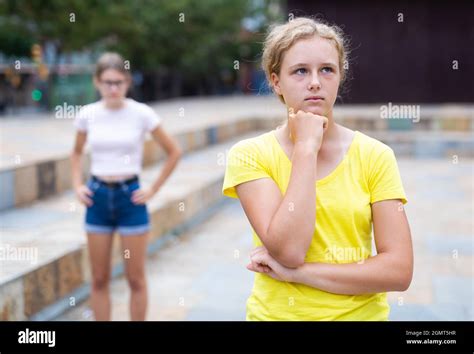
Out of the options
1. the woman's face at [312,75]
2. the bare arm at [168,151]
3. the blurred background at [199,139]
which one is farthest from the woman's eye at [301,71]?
the bare arm at [168,151]

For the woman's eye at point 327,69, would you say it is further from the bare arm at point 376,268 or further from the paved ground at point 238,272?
the paved ground at point 238,272

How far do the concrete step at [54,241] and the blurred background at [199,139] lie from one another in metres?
0.01

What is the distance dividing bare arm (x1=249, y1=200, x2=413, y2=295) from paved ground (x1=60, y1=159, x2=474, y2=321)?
8.19ft

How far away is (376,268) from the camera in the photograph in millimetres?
1966

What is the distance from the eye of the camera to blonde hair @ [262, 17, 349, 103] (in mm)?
1962

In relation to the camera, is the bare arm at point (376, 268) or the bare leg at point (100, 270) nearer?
the bare arm at point (376, 268)

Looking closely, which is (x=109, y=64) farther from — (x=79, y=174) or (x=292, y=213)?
(x=292, y=213)

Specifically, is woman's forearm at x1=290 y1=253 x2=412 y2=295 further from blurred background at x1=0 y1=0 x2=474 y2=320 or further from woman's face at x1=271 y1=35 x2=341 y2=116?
blurred background at x1=0 y1=0 x2=474 y2=320

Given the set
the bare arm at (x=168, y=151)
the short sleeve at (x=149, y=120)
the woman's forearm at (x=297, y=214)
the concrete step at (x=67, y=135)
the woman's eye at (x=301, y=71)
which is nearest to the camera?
the woman's forearm at (x=297, y=214)

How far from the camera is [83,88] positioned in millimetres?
19891

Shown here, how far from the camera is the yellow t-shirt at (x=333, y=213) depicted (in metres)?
1.93

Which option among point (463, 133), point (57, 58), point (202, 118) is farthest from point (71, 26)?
point (463, 133)
